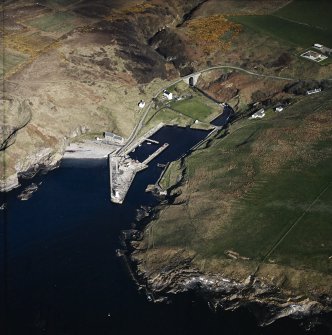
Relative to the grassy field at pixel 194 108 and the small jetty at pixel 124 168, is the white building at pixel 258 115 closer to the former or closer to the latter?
the grassy field at pixel 194 108

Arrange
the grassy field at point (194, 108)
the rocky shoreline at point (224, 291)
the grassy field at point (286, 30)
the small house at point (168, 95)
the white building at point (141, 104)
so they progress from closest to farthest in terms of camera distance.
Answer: the rocky shoreline at point (224, 291) < the grassy field at point (194, 108) < the white building at point (141, 104) < the small house at point (168, 95) < the grassy field at point (286, 30)

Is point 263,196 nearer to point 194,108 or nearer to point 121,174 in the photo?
point 121,174

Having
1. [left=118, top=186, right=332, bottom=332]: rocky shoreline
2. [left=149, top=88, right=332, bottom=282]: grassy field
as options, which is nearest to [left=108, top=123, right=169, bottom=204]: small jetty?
[left=149, top=88, right=332, bottom=282]: grassy field

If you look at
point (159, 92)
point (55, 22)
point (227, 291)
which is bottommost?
point (227, 291)

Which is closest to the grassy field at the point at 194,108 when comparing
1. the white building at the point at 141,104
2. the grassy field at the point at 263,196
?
the white building at the point at 141,104

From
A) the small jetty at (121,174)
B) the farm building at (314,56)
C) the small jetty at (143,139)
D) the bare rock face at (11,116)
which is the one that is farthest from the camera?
the farm building at (314,56)

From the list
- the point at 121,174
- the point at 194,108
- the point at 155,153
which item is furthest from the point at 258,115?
the point at 121,174

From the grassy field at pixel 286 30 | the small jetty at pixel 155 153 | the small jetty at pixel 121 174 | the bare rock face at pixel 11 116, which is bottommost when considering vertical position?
the small jetty at pixel 155 153

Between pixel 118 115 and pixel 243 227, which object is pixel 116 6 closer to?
pixel 118 115

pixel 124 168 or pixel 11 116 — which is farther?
pixel 11 116
